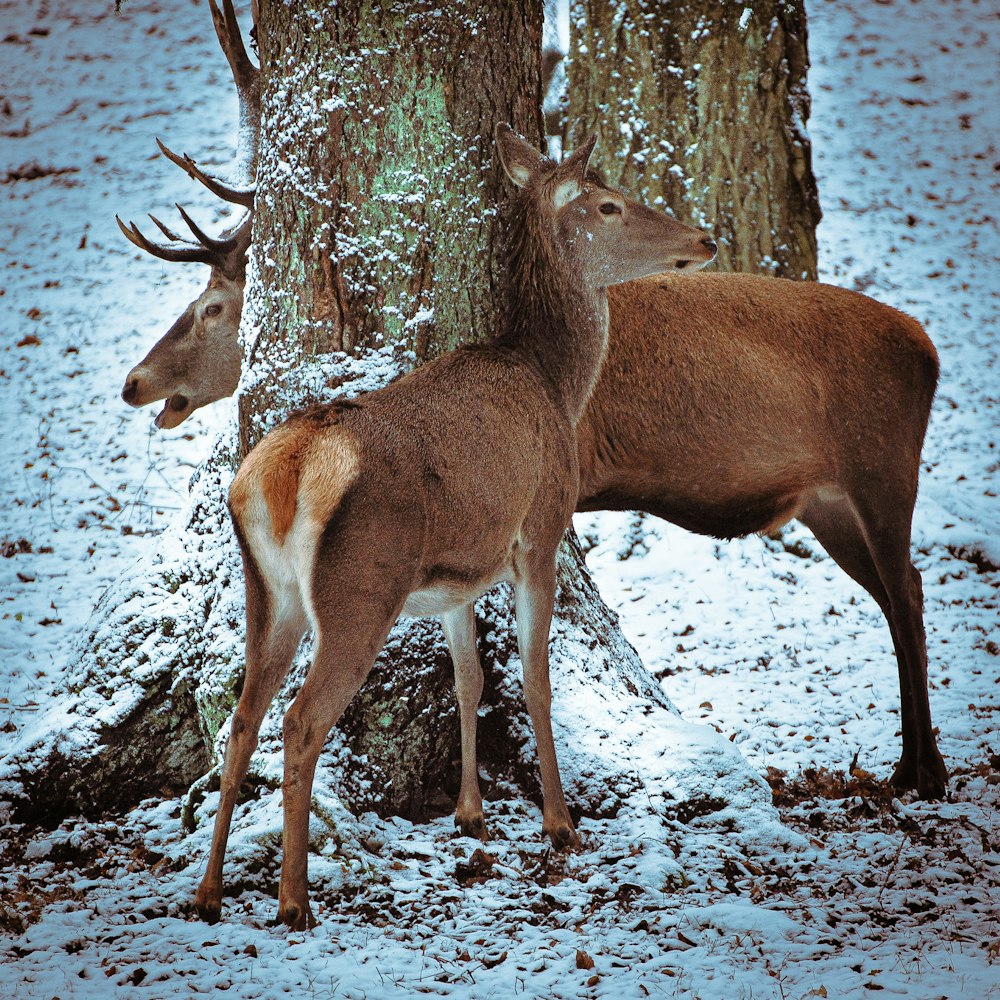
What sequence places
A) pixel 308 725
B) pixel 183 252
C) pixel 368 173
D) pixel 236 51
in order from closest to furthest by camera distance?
pixel 308 725
pixel 368 173
pixel 183 252
pixel 236 51

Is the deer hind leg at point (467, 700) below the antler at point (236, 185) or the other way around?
below

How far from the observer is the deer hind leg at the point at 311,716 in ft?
11.3

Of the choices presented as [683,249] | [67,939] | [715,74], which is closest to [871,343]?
[683,249]

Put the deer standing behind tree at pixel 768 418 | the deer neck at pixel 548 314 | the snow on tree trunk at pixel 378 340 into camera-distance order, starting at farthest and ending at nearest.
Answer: the deer standing behind tree at pixel 768 418 → the deer neck at pixel 548 314 → the snow on tree trunk at pixel 378 340

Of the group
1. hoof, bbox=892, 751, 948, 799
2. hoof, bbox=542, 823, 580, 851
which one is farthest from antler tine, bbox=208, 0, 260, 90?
hoof, bbox=892, 751, 948, 799

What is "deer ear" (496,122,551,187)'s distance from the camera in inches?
179

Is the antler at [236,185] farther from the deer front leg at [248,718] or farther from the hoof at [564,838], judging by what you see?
the hoof at [564,838]

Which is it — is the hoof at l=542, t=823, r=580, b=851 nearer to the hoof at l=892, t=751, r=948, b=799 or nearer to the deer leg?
the deer leg

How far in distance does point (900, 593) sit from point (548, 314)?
7.71 ft

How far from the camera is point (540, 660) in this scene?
4254 millimetres

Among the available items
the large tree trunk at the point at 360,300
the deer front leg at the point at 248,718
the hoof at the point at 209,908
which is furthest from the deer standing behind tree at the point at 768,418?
the hoof at the point at 209,908

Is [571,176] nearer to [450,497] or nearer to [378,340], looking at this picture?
[378,340]

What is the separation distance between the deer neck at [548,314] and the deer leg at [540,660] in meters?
0.82

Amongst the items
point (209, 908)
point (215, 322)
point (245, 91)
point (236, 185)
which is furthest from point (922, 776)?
point (245, 91)
